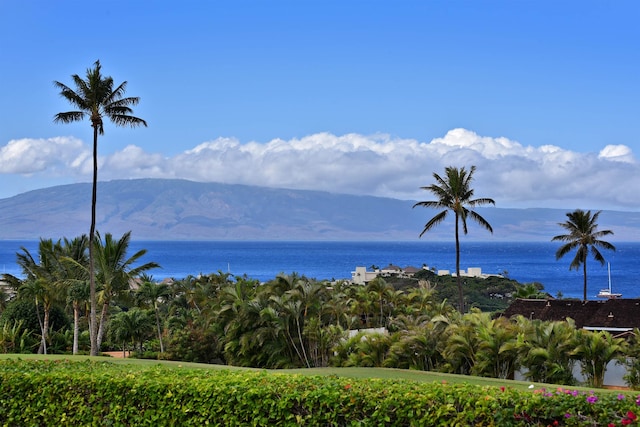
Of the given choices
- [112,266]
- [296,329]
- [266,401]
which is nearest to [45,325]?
[112,266]

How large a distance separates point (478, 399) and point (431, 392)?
2.16ft

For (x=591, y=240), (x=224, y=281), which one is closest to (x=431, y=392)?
(x=591, y=240)

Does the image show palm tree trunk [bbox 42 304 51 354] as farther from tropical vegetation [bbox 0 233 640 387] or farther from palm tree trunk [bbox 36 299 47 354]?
tropical vegetation [bbox 0 233 640 387]

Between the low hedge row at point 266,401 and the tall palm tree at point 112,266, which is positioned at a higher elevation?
the tall palm tree at point 112,266

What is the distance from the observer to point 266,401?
10.1 metres

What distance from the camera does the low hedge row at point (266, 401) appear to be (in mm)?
9000

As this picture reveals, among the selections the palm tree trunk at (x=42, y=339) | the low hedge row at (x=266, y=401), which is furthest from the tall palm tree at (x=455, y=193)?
the low hedge row at (x=266, y=401)

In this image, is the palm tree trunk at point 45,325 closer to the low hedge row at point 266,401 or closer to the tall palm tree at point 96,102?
the tall palm tree at point 96,102

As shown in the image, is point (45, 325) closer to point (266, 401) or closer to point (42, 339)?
point (42, 339)

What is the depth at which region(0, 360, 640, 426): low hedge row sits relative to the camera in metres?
9.00

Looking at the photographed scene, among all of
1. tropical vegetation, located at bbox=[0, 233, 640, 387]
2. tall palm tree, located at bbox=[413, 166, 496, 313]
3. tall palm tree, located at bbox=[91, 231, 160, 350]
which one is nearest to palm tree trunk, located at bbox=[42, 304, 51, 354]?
tropical vegetation, located at bbox=[0, 233, 640, 387]

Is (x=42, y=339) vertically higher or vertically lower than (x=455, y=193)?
lower

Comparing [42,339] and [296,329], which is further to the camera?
[42,339]

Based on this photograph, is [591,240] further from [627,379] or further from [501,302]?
[501,302]
